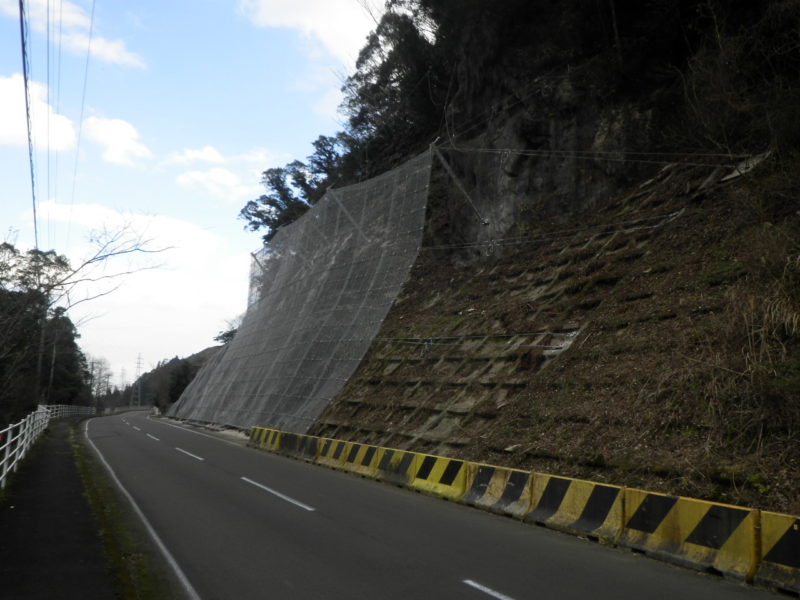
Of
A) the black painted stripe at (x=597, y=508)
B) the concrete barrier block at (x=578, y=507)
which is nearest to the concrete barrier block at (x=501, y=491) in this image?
the concrete barrier block at (x=578, y=507)

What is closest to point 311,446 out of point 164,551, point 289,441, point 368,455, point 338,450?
point 338,450

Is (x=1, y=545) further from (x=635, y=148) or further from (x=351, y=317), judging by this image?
(x=351, y=317)

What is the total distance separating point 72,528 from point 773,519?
817 centimetres

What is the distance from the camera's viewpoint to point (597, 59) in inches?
862

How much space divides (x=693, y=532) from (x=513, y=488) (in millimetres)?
3509

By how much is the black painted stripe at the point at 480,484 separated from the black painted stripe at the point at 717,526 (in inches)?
166

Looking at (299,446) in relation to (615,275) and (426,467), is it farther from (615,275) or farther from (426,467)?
(615,275)

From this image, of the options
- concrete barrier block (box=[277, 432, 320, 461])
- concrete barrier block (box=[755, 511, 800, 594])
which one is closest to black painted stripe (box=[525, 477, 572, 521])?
concrete barrier block (box=[755, 511, 800, 594])

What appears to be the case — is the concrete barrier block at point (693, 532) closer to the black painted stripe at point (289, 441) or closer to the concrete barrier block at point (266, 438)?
the black painted stripe at point (289, 441)

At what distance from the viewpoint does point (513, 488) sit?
10.4 m

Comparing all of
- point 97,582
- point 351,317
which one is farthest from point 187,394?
point 97,582

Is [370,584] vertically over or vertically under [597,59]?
under

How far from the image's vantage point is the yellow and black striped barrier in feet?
21.0

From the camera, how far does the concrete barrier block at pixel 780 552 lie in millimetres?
6168
